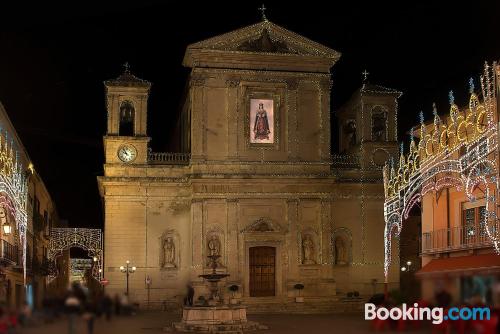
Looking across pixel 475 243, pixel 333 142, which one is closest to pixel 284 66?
pixel 333 142

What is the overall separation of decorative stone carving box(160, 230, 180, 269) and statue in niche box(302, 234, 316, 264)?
7256 mm

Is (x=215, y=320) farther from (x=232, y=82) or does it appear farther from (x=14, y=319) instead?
(x=232, y=82)

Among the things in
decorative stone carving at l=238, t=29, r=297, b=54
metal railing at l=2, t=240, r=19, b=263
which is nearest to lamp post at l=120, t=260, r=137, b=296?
metal railing at l=2, t=240, r=19, b=263

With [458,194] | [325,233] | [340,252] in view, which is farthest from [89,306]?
[340,252]

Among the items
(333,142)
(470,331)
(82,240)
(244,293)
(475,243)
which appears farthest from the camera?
(333,142)

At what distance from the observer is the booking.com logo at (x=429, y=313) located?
1753 cm

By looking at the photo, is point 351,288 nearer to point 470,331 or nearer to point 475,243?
point 475,243

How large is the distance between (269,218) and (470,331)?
28155mm

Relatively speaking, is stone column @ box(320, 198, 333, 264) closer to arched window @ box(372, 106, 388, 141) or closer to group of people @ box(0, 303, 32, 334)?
arched window @ box(372, 106, 388, 141)

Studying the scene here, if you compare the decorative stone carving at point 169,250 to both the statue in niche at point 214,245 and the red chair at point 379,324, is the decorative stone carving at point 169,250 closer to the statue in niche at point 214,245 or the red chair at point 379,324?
the statue in niche at point 214,245

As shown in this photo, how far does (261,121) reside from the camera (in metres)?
47.5

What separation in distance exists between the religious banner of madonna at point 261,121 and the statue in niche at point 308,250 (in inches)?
237

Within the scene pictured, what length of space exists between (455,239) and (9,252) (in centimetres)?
2167

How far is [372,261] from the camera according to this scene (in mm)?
48375
